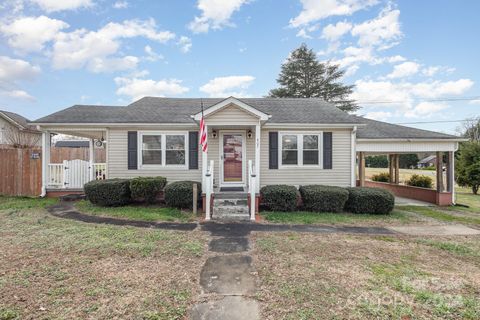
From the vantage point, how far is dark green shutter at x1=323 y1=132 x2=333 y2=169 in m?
9.53

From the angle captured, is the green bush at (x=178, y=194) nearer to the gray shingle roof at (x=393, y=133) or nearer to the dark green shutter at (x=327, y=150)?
the dark green shutter at (x=327, y=150)

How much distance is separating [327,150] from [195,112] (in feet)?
19.3

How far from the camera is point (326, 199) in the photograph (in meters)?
8.14

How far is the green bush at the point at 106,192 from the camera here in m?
8.14

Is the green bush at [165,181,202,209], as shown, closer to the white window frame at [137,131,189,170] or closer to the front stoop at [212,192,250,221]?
the front stoop at [212,192,250,221]

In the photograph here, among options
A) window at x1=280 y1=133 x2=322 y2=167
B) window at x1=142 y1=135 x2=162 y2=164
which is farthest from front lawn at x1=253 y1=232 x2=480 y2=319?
window at x1=142 y1=135 x2=162 y2=164

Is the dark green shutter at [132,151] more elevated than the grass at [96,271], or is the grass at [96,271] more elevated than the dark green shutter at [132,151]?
the dark green shutter at [132,151]

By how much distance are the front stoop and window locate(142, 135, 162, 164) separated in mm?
3038

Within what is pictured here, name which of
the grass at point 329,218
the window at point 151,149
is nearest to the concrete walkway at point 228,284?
the grass at point 329,218

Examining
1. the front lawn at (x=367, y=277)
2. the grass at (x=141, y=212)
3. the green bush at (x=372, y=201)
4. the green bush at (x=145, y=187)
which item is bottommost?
the front lawn at (x=367, y=277)

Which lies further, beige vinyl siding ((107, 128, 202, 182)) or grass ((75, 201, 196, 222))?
beige vinyl siding ((107, 128, 202, 182))

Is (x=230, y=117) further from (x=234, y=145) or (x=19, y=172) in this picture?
(x=19, y=172)

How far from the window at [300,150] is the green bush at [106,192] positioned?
19.9 ft

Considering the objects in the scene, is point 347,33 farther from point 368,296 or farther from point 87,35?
point 368,296
